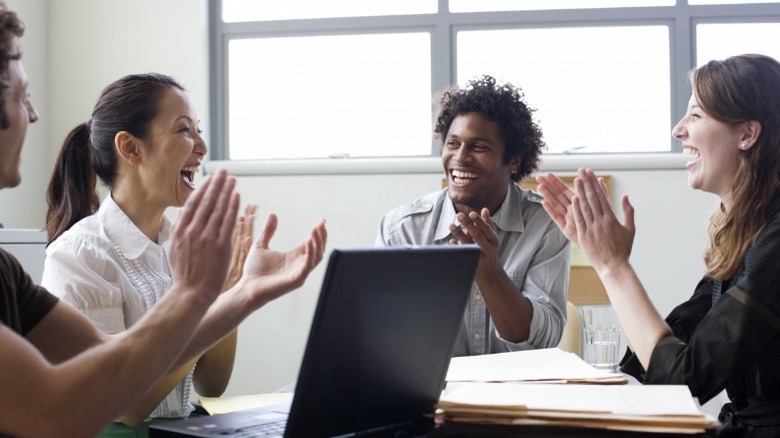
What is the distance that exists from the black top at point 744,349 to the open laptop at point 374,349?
0.52m

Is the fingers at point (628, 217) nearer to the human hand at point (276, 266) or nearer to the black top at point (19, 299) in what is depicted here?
the human hand at point (276, 266)

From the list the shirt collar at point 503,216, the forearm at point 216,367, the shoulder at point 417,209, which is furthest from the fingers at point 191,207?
the shoulder at point 417,209

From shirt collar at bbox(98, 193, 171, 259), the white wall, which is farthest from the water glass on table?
the white wall

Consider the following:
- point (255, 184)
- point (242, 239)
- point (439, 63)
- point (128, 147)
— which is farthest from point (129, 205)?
point (439, 63)

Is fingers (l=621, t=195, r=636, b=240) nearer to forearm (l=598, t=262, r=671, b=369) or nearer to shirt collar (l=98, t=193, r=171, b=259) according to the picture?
forearm (l=598, t=262, r=671, b=369)

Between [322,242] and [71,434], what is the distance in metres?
0.46

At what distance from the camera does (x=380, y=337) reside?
3.22 ft

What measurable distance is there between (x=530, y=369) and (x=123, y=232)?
0.99m

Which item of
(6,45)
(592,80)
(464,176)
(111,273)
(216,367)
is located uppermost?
(592,80)

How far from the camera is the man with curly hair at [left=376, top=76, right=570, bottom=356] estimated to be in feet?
6.52

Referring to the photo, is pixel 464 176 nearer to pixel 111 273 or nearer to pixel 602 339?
pixel 602 339

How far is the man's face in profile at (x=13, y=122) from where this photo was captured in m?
1.07

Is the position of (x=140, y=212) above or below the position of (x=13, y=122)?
below

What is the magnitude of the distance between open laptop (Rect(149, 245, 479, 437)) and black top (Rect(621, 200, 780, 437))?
525 millimetres
